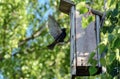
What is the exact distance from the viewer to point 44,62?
39.3 ft

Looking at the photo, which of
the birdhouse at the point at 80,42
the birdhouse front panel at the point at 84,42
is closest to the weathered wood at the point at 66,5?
the birdhouse at the point at 80,42

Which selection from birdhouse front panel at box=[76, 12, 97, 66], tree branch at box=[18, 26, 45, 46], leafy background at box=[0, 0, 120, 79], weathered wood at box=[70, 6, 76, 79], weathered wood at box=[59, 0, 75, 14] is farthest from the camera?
tree branch at box=[18, 26, 45, 46]

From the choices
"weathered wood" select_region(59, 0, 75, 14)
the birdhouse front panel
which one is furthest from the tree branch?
the birdhouse front panel

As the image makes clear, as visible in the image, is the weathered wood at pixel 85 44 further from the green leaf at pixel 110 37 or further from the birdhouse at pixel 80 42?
the green leaf at pixel 110 37

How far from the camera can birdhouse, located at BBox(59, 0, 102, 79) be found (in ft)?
14.8

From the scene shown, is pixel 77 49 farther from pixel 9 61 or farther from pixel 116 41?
pixel 9 61

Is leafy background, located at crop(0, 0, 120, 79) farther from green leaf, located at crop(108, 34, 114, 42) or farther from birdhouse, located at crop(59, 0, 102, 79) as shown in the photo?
green leaf, located at crop(108, 34, 114, 42)

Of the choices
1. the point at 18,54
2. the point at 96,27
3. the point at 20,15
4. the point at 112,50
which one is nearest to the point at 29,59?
the point at 18,54

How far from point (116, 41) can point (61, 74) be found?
30.0 feet

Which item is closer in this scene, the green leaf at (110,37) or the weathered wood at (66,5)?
the green leaf at (110,37)

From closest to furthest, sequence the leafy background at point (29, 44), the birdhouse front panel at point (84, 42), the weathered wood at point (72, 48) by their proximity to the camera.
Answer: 1. the weathered wood at point (72, 48)
2. the birdhouse front panel at point (84, 42)
3. the leafy background at point (29, 44)

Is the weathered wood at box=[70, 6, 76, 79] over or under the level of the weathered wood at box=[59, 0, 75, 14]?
under

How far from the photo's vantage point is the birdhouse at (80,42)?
4.52 metres

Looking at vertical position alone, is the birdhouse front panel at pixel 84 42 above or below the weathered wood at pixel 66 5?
below
